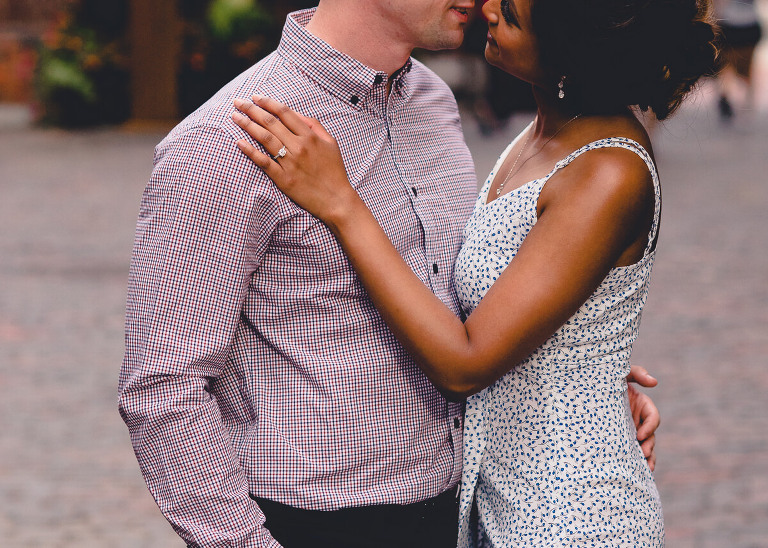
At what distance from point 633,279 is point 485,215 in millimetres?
323

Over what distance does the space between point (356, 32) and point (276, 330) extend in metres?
0.64

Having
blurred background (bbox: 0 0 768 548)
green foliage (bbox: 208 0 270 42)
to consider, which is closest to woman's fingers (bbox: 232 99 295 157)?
blurred background (bbox: 0 0 768 548)

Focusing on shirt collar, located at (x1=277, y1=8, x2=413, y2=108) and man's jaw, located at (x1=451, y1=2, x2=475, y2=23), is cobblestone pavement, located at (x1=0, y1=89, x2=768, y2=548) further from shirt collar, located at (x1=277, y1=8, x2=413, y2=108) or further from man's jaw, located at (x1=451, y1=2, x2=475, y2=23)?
shirt collar, located at (x1=277, y1=8, x2=413, y2=108)

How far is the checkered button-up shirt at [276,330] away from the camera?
1.97m

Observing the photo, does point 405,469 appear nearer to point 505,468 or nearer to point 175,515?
point 505,468

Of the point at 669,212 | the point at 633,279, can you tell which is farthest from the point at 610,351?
the point at 669,212

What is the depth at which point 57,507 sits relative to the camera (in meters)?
4.79

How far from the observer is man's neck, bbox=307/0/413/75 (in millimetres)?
2242

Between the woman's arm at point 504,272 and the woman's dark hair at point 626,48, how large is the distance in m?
0.16

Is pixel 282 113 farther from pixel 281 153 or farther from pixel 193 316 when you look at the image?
pixel 193 316

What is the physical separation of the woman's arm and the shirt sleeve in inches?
4.2

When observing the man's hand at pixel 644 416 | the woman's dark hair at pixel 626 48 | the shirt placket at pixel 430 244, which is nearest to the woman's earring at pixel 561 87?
the woman's dark hair at pixel 626 48

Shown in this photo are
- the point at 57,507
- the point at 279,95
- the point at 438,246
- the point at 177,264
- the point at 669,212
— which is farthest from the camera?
the point at 669,212

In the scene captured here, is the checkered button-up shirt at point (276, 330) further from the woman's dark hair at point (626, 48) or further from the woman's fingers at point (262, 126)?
the woman's dark hair at point (626, 48)
